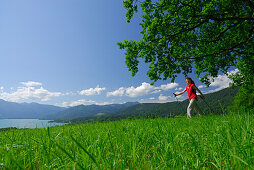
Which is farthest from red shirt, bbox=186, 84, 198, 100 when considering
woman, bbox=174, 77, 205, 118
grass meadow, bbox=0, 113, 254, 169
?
grass meadow, bbox=0, 113, 254, 169

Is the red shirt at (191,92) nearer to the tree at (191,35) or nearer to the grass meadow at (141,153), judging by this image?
the tree at (191,35)

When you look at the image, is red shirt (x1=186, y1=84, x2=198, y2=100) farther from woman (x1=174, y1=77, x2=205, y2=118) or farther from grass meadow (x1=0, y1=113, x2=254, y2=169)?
grass meadow (x1=0, y1=113, x2=254, y2=169)

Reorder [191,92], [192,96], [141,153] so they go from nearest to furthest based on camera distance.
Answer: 1. [141,153]
2. [192,96]
3. [191,92]

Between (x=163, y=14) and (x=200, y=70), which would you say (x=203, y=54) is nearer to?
(x=200, y=70)

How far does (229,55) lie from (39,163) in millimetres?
14311

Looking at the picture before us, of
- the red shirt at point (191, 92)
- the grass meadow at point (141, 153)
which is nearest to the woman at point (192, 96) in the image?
the red shirt at point (191, 92)

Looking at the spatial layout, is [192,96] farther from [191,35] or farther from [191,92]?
[191,35]

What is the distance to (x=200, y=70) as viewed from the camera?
1359 cm

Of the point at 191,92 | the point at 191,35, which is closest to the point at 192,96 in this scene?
the point at 191,92

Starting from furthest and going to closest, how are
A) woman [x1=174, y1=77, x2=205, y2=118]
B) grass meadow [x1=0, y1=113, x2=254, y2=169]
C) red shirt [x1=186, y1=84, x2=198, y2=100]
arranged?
red shirt [x1=186, y1=84, x2=198, y2=100]
woman [x1=174, y1=77, x2=205, y2=118]
grass meadow [x1=0, y1=113, x2=254, y2=169]

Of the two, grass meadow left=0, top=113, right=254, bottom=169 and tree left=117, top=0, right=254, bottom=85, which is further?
tree left=117, top=0, right=254, bottom=85

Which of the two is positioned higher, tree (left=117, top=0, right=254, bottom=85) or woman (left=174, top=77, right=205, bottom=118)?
tree (left=117, top=0, right=254, bottom=85)

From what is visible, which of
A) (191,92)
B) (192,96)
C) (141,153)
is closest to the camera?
(141,153)

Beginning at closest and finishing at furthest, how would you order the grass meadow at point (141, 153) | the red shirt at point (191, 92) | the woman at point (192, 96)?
the grass meadow at point (141, 153)
the woman at point (192, 96)
the red shirt at point (191, 92)
